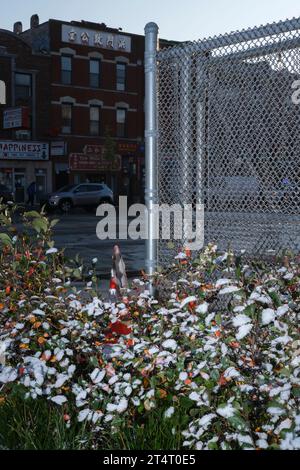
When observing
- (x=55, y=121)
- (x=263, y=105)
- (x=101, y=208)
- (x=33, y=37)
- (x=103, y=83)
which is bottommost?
(x=101, y=208)

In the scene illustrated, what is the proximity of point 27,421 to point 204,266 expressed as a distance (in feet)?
5.18

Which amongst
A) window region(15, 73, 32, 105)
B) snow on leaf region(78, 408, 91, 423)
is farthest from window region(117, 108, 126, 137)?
snow on leaf region(78, 408, 91, 423)

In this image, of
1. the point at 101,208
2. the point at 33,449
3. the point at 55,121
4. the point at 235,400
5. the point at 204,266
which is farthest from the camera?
the point at 55,121

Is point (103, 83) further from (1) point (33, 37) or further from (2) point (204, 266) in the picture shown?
(2) point (204, 266)

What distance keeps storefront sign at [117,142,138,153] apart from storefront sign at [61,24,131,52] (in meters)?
6.42

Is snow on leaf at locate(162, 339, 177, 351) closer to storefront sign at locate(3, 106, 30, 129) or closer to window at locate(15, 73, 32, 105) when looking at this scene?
storefront sign at locate(3, 106, 30, 129)

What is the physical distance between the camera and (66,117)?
4303cm

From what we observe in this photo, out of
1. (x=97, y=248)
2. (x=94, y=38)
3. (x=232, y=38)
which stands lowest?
(x=97, y=248)

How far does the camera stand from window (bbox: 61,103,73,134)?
141ft

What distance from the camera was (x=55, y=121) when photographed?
1667 inches

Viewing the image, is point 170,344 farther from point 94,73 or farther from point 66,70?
point 94,73

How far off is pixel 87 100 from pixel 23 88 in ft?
14.7

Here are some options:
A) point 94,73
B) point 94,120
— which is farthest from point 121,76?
point 94,120

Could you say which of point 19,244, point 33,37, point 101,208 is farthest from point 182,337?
point 33,37
